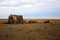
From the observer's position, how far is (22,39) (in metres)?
13.2

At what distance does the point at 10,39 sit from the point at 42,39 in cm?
199

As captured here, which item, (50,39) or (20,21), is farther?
(20,21)

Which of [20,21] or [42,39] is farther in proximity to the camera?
[20,21]

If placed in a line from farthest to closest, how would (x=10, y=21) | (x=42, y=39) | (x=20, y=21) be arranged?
(x=20, y=21), (x=10, y=21), (x=42, y=39)

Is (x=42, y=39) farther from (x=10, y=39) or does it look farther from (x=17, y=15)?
(x=17, y=15)

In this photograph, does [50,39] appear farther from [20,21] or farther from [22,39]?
[20,21]

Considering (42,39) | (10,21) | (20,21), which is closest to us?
(42,39)

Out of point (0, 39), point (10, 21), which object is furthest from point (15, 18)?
point (0, 39)

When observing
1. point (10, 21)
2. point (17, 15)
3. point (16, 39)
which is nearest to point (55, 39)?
point (16, 39)

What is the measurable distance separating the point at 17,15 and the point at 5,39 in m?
22.5

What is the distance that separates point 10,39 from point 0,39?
0.66 meters

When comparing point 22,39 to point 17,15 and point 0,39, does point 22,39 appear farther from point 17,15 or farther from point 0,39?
point 17,15

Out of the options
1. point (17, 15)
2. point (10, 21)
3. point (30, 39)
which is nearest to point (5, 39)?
point (30, 39)

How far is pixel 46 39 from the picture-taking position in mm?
13156
